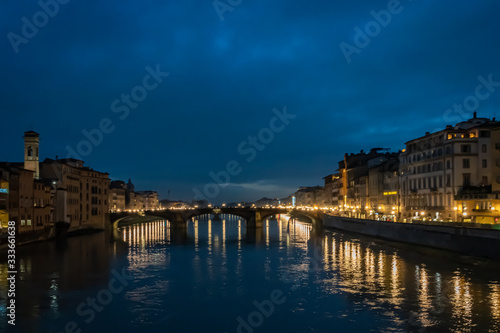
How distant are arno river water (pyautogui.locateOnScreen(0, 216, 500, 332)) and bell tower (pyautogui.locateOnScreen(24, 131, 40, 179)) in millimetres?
31381

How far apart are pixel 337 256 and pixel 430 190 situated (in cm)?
2522

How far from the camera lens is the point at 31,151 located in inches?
3140

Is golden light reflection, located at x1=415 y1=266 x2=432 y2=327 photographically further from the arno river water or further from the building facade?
the building facade

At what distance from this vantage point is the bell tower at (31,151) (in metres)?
79.1

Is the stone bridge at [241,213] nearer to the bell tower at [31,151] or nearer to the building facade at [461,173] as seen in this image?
the bell tower at [31,151]

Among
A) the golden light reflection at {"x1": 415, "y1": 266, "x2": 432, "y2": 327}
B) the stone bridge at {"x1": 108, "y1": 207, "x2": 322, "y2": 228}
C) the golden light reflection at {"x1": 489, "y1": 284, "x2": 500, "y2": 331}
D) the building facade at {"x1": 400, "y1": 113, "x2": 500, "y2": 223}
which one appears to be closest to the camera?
the golden light reflection at {"x1": 489, "y1": 284, "x2": 500, "y2": 331}

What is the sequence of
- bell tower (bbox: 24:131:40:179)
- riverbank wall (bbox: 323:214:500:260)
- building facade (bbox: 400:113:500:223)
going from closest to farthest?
riverbank wall (bbox: 323:214:500:260) → building facade (bbox: 400:113:500:223) → bell tower (bbox: 24:131:40:179)

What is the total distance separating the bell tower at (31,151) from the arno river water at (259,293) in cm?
3138

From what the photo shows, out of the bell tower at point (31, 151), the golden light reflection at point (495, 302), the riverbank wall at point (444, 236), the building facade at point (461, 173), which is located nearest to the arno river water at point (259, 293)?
the golden light reflection at point (495, 302)

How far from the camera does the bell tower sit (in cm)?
7912

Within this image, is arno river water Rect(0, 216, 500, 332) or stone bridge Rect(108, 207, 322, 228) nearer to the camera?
arno river water Rect(0, 216, 500, 332)

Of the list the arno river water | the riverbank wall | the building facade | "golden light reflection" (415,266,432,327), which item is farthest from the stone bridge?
"golden light reflection" (415,266,432,327)

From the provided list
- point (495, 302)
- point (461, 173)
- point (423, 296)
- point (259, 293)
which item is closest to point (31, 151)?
point (259, 293)

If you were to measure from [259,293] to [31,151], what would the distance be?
205ft
